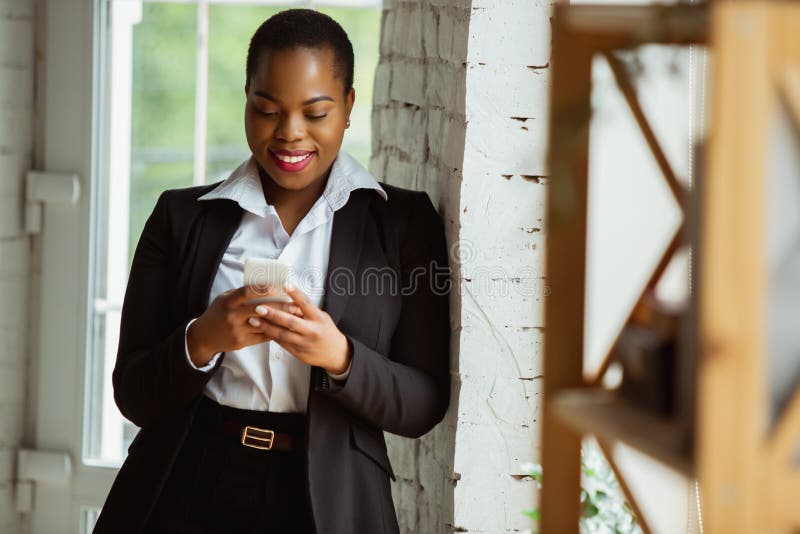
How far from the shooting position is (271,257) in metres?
1.78

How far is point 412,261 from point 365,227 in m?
0.10

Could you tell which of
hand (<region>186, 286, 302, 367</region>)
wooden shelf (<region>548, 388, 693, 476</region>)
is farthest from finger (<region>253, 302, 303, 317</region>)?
wooden shelf (<region>548, 388, 693, 476</region>)

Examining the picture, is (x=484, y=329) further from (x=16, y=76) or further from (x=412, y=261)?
(x=16, y=76)

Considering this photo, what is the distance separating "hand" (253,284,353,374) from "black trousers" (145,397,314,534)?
0.49 ft

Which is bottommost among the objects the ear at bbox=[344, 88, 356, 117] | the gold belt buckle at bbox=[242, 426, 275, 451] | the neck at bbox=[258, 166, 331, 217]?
the gold belt buckle at bbox=[242, 426, 275, 451]

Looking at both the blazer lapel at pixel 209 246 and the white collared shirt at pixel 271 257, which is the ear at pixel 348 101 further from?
the blazer lapel at pixel 209 246

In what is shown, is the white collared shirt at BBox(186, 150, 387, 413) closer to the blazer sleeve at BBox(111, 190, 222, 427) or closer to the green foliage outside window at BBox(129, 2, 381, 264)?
the blazer sleeve at BBox(111, 190, 222, 427)

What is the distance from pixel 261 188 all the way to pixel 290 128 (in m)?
0.19

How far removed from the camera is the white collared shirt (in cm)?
172

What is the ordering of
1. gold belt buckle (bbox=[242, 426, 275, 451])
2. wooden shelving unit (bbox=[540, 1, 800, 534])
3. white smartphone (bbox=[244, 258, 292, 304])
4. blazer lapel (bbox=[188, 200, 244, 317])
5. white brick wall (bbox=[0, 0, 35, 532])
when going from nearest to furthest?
wooden shelving unit (bbox=[540, 1, 800, 534])
white smartphone (bbox=[244, 258, 292, 304])
gold belt buckle (bbox=[242, 426, 275, 451])
blazer lapel (bbox=[188, 200, 244, 317])
white brick wall (bbox=[0, 0, 35, 532])

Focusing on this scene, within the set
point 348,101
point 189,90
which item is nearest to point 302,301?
point 348,101

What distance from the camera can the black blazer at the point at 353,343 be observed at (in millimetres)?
1693

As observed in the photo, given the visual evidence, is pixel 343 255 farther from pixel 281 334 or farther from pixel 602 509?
pixel 602 509

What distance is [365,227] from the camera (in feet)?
5.93
